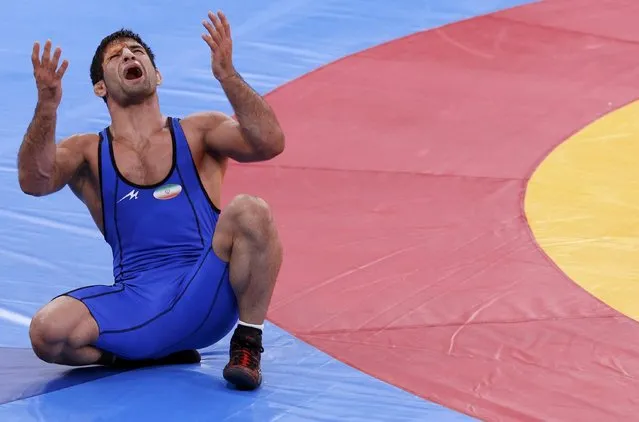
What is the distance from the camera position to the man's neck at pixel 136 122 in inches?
229

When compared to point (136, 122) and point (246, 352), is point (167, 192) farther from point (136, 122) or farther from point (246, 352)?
point (246, 352)

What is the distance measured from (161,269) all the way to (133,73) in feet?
2.85

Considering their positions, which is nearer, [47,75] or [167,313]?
[47,75]

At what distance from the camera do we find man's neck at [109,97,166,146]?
5.81 meters

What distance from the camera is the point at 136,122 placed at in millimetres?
5836

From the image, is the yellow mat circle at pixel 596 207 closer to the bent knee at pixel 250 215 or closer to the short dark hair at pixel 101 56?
the bent knee at pixel 250 215

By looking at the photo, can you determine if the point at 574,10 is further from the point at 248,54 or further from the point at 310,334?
the point at 310,334

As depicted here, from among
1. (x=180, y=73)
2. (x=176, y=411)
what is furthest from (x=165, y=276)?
(x=180, y=73)

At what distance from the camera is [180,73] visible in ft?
29.3

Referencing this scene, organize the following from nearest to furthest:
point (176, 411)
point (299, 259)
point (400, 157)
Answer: point (176, 411) → point (299, 259) → point (400, 157)

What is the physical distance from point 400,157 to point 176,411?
118 inches

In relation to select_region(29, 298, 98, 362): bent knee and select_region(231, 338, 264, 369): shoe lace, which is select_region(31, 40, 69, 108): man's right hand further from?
select_region(231, 338, 264, 369): shoe lace

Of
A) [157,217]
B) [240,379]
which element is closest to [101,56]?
[157,217]

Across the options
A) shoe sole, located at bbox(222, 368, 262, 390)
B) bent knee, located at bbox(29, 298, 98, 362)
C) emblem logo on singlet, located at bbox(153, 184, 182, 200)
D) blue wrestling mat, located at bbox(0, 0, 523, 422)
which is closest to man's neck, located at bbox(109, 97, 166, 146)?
emblem logo on singlet, located at bbox(153, 184, 182, 200)
